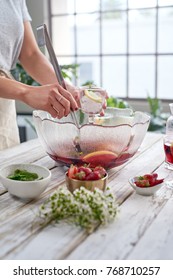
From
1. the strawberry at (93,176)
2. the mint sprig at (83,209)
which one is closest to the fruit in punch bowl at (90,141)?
the strawberry at (93,176)

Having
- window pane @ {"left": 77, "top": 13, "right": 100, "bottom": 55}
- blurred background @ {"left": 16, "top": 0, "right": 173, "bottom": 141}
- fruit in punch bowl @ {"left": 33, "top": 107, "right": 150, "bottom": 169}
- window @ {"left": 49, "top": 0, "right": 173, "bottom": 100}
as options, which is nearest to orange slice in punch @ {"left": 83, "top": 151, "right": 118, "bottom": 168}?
fruit in punch bowl @ {"left": 33, "top": 107, "right": 150, "bottom": 169}

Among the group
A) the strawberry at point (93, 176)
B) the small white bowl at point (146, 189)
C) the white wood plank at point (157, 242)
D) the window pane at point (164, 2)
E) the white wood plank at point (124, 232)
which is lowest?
the white wood plank at point (157, 242)

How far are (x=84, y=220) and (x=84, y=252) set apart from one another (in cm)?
11

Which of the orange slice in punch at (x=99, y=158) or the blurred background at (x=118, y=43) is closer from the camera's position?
the orange slice in punch at (x=99, y=158)

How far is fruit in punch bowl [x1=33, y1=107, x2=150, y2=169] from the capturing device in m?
1.33

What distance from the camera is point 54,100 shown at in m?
1.37

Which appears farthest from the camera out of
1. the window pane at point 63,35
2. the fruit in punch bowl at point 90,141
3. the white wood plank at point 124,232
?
the window pane at point 63,35

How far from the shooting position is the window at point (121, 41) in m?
4.11

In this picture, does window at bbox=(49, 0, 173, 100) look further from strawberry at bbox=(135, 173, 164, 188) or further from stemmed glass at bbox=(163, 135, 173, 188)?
strawberry at bbox=(135, 173, 164, 188)

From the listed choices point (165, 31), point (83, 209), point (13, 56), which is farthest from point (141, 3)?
point (83, 209)

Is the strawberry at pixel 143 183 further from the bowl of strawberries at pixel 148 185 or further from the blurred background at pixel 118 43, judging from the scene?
the blurred background at pixel 118 43

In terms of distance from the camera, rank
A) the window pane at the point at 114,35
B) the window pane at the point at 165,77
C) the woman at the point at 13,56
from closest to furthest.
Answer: the woman at the point at 13,56 < the window pane at the point at 165,77 < the window pane at the point at 114,35

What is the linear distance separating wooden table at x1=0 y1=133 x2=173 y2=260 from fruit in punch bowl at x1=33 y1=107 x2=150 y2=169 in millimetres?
106

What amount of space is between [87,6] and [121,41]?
518 mm
